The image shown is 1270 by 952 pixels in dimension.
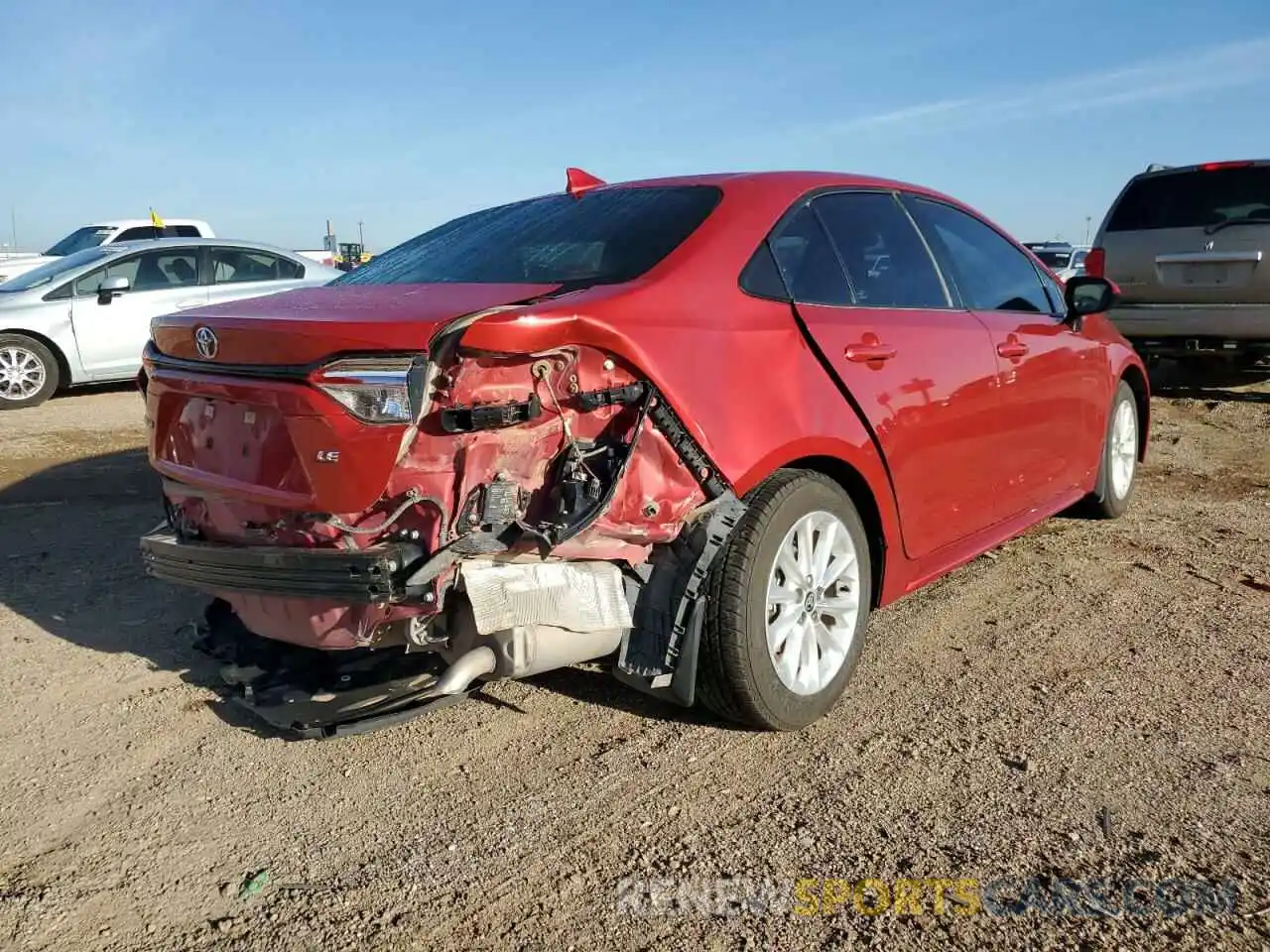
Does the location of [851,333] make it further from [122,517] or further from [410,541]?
[122,517]

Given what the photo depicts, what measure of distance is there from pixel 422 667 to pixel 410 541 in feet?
2.46

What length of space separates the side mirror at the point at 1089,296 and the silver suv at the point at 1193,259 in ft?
14.6

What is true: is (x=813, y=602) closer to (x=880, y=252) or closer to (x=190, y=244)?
(x=880, y=252)

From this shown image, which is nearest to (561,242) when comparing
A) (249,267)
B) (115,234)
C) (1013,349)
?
(1013,349)

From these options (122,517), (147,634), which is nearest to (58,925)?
(147,634)

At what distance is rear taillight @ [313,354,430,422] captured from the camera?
8.19 feet

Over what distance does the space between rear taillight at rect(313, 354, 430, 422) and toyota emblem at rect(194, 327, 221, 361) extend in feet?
1.63

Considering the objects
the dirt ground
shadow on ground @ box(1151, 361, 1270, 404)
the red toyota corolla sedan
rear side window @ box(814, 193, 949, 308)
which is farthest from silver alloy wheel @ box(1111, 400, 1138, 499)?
shadow on ground @ box(1151, 361, 1270, 404)

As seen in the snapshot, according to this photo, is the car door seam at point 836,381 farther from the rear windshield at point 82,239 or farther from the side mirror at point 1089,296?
the rear windshield at point 82,239

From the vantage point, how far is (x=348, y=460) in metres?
2.55

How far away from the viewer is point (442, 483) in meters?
2.54

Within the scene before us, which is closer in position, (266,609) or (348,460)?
(348,460)

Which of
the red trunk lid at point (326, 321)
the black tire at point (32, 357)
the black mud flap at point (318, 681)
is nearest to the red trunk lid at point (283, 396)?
the red trunk lid at point (326, 321)

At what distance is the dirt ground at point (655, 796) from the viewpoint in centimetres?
227
